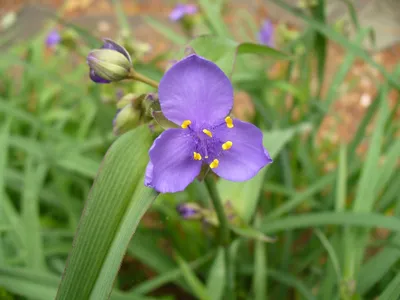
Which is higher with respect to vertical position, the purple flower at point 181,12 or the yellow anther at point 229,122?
the purple flower at point 181,12

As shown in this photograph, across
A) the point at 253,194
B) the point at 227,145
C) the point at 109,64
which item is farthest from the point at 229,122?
the point at 253,194

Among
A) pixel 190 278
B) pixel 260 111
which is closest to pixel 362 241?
pixel 190 278

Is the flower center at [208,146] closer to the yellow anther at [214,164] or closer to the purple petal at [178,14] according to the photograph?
the yellow anther at [214,164]

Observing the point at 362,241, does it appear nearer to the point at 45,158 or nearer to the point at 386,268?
the point at 386,268

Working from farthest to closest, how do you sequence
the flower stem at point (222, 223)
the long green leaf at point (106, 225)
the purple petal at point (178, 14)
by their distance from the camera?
the purple petal at point (178, 14) < the flower stem at point (222, 223) < the long green leaf at point (106, 225)

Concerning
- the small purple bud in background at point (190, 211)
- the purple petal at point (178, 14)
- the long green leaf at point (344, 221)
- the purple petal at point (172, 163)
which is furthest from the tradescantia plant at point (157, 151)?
the purple petal at point (178, 14)

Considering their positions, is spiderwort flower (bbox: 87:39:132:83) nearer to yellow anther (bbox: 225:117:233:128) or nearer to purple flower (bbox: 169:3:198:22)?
yellow anther (bbox: 225:117:233:128)

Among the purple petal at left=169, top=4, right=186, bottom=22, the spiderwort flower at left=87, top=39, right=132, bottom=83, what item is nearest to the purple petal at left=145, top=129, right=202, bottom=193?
the spiderwort flower at left=87, top=39, right=132, bottom=83

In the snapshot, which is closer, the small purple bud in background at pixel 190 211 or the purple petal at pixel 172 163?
the purple petal at pixel 172 163
